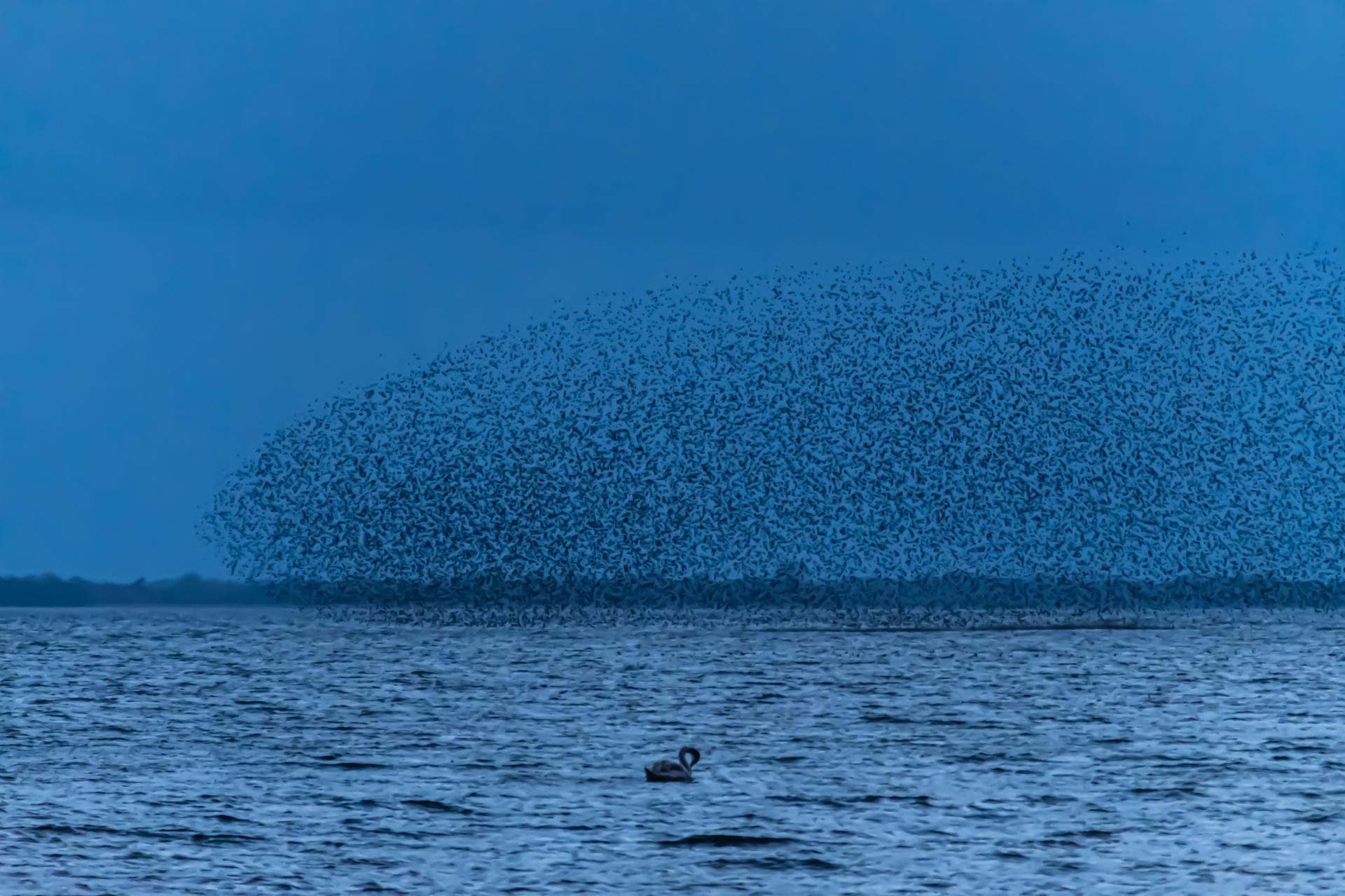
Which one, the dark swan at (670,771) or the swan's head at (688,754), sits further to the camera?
the swan's head at (688,754)

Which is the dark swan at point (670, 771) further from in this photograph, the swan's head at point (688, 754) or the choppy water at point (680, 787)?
the choppy water at point (680, 787)

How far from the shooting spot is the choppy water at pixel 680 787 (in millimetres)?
24500

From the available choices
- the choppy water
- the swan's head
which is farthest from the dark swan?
the choppy water

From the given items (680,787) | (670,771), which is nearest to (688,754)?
(670,771)

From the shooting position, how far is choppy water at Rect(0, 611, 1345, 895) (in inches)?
965

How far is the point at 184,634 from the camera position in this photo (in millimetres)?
102812

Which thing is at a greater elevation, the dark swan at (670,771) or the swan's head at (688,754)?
the swan's head at (688,754)

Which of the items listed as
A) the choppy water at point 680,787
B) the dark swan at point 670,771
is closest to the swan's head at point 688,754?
the dark swan at point 670,771

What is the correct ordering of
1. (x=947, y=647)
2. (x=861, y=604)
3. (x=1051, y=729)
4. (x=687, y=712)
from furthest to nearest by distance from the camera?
(x=861, y=604), (x=947, y=647), (x=687, y=712), (x=1051, y=729)

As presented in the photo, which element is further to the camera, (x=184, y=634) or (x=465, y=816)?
(x=184, y=634)

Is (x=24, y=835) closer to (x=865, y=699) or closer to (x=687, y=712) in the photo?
(x=687, y=712)

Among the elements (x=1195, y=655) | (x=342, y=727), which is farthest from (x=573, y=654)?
(x=342, y=727)

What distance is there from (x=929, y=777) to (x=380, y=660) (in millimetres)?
39806

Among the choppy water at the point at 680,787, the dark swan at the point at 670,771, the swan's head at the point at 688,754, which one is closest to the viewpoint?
the choppy water at the point at 680,787
